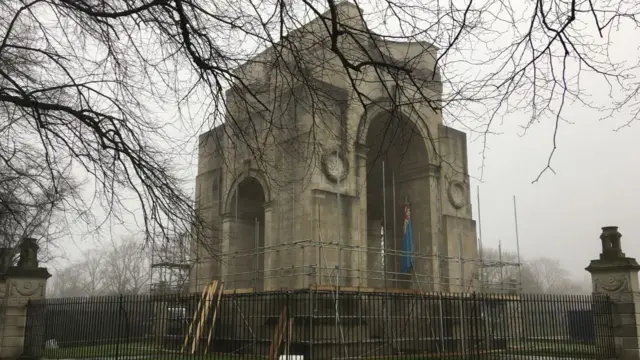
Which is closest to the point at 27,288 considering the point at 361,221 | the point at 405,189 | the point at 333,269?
the point at 333,269

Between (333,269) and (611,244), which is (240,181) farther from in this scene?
(611,244)

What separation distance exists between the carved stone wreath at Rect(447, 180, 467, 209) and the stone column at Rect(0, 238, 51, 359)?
1518 cm

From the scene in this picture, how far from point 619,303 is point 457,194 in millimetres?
8582

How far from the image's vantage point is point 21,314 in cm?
1816

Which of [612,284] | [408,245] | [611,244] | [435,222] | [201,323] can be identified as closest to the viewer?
[612,284]

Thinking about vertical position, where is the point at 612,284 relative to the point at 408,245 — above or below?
below

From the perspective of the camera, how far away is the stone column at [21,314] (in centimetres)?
1781

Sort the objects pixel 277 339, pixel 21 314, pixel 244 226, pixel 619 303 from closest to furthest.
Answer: pixel 277 339, pixel 619 303, pixel 21 314, pixel 244 226

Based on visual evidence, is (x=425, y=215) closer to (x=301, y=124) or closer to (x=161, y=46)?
(x=301, y=124)

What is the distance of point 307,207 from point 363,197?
2.88 meters

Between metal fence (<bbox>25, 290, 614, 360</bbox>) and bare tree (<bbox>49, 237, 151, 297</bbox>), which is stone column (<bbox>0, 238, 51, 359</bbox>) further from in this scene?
bare tree (<bbox>49, 237, 151, 297</bbox>)

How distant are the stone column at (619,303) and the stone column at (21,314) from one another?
16.3 meters

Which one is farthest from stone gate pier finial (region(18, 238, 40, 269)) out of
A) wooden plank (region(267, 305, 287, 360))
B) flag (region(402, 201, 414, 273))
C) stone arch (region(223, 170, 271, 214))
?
flag (region(402, 201, 414, 273))

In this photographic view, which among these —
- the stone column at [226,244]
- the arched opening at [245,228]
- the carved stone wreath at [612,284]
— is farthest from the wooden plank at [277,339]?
the carved stone wreath at [612,284]
